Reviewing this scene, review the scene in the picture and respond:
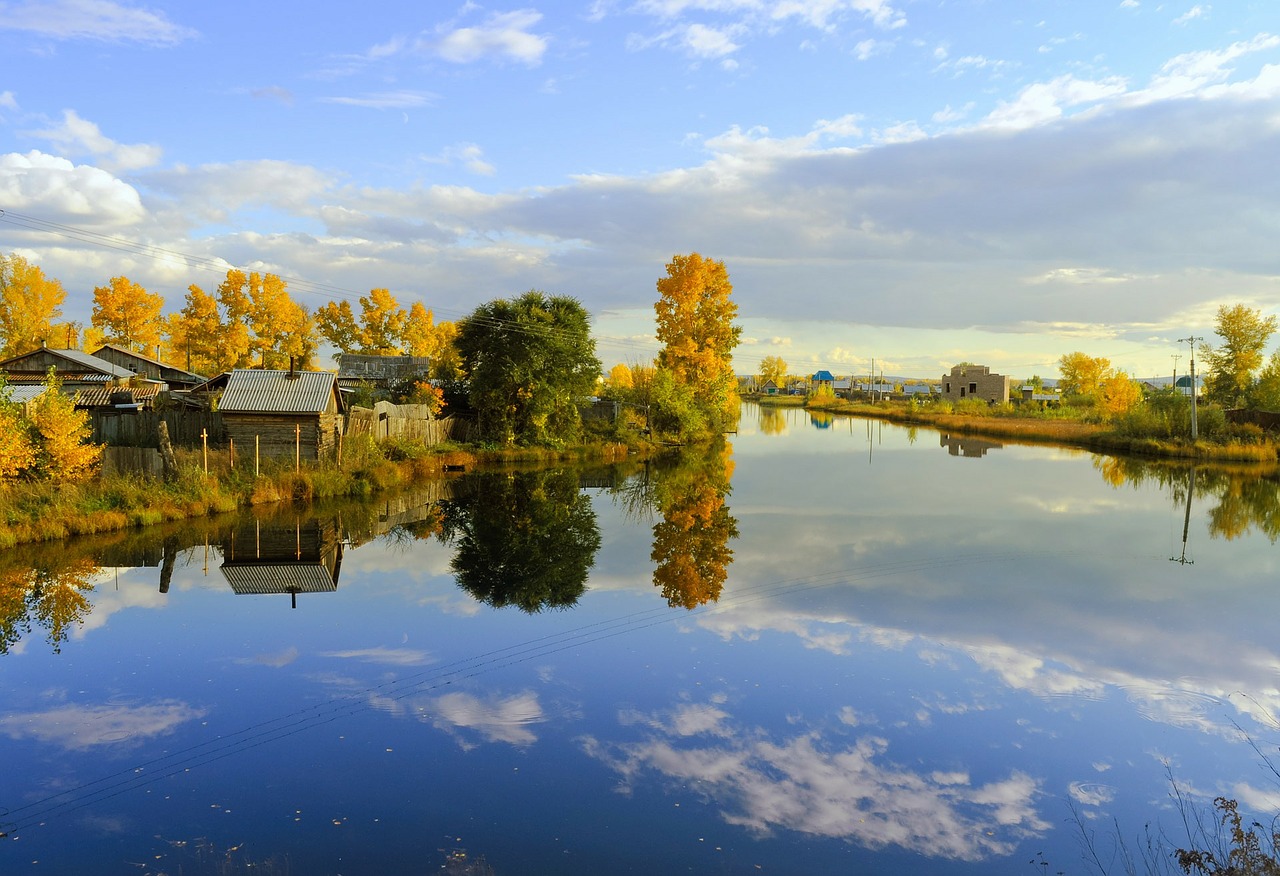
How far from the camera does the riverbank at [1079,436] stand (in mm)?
33438

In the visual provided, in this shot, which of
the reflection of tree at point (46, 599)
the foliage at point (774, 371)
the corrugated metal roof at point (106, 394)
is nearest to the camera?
the reflection of tree at point (46, 599)

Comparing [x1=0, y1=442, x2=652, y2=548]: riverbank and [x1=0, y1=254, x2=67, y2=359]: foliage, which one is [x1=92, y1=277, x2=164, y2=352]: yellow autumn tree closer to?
[x1=0, y1=254, x2=67, y2=359]: foliage

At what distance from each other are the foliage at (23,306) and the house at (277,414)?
1381 inches

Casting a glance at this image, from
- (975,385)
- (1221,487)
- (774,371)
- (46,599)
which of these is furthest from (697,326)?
(774,371)

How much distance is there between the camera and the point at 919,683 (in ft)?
28.6

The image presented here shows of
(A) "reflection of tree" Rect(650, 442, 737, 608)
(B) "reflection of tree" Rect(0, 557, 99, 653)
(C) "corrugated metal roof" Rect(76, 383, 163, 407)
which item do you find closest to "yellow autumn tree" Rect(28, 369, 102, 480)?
(B) "reflection of tree" Rect(0, 557, 99, 653)

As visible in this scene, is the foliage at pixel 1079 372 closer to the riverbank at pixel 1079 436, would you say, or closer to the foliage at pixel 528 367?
the riverbank at pixel 1079 436

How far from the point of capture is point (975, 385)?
89688mm

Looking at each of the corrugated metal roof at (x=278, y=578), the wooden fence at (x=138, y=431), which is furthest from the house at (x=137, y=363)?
the corrugated metal roof at (x=278, y=578)

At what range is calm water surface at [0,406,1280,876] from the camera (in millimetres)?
5750

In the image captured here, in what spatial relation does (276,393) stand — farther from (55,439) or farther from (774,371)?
(774,371)

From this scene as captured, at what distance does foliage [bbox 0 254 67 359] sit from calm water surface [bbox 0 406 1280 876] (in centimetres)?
4354

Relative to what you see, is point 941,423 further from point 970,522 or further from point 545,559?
point 545,559

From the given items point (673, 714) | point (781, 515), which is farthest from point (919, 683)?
point (781, 515)
